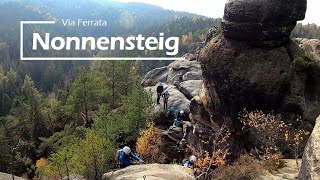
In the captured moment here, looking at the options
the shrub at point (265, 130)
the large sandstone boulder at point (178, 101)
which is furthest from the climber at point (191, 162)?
the large sandstone boulder at point (178, 101)

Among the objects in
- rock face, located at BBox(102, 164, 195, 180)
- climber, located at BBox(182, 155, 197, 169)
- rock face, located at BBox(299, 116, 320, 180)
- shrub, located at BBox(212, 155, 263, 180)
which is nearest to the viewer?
rock face, located at BBox(299, 116, 320, 180)

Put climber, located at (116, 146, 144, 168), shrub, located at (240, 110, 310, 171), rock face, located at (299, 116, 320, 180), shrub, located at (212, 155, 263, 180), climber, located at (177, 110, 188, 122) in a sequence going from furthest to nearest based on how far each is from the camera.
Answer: climber, located at (177, 110, 188, 122)
shrub, located at (240, 110, 310, 171)
climber, located at (116, 146, 144, 168)
shrub, located at (212, 155, 263, 180)
rock face, located at (299, 116, 320, 180)

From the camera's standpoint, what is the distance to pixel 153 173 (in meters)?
16.0

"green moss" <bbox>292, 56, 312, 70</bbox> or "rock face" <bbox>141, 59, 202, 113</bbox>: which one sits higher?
"green moss" <bbox>292, 56, 312, 70</bbox>

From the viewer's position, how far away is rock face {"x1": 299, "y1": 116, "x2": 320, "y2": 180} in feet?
26.5

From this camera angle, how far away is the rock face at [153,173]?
1558cm

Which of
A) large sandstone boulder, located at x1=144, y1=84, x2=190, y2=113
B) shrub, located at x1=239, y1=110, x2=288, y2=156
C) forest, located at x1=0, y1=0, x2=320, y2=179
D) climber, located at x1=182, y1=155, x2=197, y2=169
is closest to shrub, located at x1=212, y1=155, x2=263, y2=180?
climber, located at x1=182, y1=155, x2=197, y2=169

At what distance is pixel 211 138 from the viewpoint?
2552cm

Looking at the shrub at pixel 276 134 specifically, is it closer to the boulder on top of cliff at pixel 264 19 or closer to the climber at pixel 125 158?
the boulder on top of cliff at pixel 264 19

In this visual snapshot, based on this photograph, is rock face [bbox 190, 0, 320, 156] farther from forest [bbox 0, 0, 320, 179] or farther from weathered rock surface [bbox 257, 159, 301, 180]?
forest [bbox 0, 0, 320, 179]

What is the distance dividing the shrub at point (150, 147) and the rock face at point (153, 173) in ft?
39.0

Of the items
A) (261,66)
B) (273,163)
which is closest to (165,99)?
(261,66)

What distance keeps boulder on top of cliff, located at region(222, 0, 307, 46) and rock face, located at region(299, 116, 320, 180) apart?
1356cm

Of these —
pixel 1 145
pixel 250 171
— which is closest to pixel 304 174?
pixel 250 171
